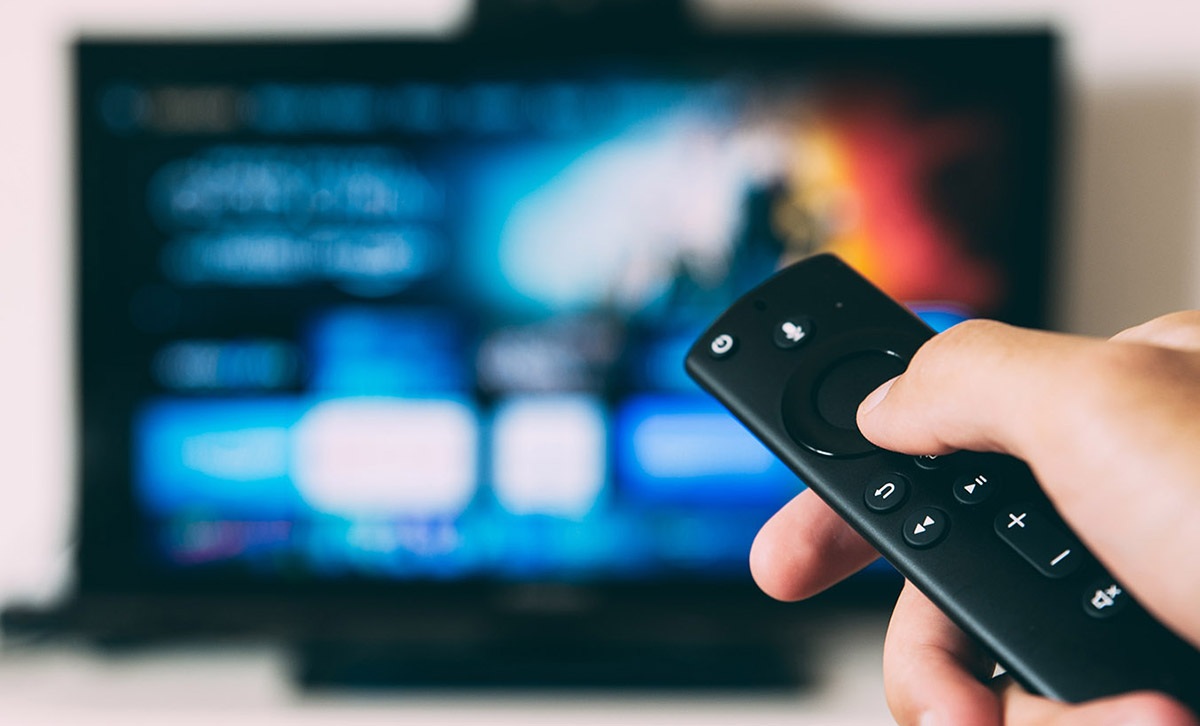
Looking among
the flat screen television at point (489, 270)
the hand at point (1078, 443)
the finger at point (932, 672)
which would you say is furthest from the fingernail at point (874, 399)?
the flat screen television at point (489, 270)

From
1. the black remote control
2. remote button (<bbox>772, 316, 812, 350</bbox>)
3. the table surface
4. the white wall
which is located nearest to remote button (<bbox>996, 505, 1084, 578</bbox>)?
the black remote control

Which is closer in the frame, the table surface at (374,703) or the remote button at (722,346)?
the remote button at (722,346)

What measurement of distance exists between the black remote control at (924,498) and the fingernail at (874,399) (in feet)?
0.06

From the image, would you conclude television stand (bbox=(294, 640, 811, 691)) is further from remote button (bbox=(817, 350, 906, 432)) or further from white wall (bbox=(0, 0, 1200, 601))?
remote button (bbox=(817, 350, 906, 432))

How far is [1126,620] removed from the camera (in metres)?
0.34

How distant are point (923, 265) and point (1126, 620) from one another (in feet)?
2.45

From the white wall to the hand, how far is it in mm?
819

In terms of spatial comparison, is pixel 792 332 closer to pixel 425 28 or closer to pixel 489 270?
pixel 489 270

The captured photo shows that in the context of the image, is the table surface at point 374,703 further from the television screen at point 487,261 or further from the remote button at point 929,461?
the remote button at point 929,461

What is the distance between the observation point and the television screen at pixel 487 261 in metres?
1.04

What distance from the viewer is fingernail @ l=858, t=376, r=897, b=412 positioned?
1.33ft

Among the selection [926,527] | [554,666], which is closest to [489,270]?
[554,666]

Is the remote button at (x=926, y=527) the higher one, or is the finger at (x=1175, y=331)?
the finger at (x=1175, y=331)

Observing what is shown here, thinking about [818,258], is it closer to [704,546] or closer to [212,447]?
[704,546]
